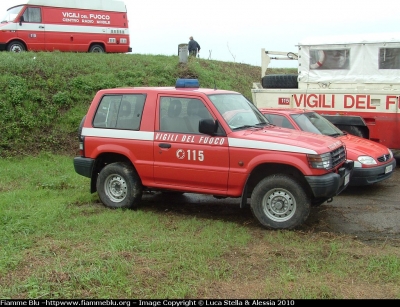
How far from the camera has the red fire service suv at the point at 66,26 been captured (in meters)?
18.0

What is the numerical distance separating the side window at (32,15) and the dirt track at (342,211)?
41.1 ft

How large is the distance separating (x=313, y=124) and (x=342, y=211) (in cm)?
240

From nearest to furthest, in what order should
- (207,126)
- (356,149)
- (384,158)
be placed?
(207,126), (356,149), (384,158)

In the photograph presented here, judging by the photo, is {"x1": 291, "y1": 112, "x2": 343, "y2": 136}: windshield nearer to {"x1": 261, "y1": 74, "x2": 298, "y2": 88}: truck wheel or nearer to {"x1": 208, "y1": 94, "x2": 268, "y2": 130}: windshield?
{"x1": 208, "y1": 94, "x2": 268, "y2": 130}: windshield

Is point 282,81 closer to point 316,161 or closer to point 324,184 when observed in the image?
point 316,161

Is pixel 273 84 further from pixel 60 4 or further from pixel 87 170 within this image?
pixel 60 4

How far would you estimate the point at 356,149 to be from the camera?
8680 mm

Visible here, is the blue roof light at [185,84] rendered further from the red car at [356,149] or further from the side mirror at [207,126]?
the red car at [356,149]

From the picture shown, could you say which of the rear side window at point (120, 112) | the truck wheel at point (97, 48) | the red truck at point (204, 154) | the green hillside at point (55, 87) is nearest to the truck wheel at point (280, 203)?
the red truck at point (204, 154)

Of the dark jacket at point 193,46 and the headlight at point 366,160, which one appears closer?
the headlight at point 366,160

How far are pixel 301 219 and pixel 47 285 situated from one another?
329 centimetres

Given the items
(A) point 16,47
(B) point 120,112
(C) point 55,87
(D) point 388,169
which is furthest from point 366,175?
Result: (A) point 16,47

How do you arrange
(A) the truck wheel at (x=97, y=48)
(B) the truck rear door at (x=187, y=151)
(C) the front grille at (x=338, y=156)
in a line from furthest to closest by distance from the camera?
(A) the truck wheel at (x=97, y=48) < (B) the truck rear door at (x=187, y=151) < (C) the front grille at (x=338, y=156)

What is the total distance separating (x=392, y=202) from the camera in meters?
7.95
